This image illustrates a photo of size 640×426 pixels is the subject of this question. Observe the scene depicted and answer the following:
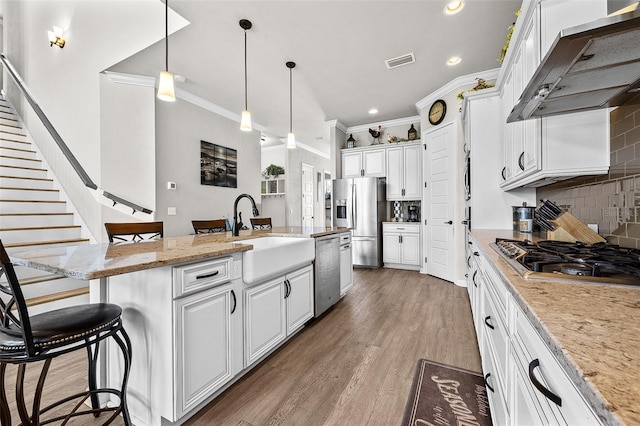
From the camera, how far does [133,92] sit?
3619 millimetres

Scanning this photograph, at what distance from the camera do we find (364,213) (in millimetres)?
5172

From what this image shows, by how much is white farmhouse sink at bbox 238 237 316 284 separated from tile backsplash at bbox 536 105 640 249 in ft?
6.25

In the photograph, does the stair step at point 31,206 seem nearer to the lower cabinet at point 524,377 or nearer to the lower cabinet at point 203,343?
the lower cabinet at point 203,343

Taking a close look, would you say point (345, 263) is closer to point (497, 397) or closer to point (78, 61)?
point (497, 397)

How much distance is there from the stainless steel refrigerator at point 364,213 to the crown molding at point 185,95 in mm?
2302

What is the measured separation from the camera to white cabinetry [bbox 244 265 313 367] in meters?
1.78

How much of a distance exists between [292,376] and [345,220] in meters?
3.72

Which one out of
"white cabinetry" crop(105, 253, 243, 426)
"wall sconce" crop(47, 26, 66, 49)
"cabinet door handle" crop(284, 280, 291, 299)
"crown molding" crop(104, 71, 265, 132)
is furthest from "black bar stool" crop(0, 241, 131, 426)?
"wall sconce" crop(47, 26, 66, 49)

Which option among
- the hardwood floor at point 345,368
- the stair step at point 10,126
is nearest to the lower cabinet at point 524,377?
the hardwood floor at point 345,368

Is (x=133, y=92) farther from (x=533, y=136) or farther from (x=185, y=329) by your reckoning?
(x=533, y=136)

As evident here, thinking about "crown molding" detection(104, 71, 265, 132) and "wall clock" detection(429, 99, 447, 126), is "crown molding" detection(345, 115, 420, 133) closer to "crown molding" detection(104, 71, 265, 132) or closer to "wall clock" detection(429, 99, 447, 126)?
"wall clock" detection(429, 99, 447, 126)

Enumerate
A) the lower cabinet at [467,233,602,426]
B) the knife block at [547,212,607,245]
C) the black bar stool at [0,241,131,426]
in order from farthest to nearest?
the knife block at [547,212,607,245]
the black bar stool at [0,241,131,426]
the lower cabinet at [467,233,602,426]

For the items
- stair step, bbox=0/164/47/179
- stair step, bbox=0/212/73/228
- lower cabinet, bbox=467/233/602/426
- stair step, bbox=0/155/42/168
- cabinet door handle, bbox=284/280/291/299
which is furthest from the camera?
stair step, bbox=0/155/42/168

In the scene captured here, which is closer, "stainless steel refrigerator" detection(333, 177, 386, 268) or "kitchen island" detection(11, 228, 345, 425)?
"kitchen island" detection(11, 228, 345, 425)
